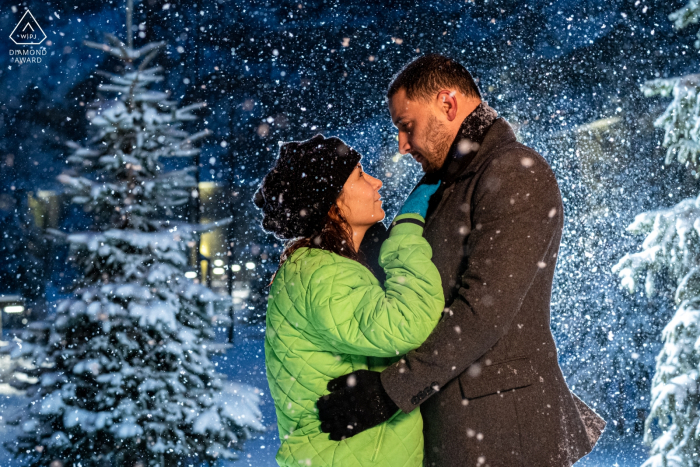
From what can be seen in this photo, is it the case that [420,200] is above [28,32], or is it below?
above

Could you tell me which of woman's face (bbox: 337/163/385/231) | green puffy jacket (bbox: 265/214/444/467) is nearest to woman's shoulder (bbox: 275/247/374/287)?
green puffy jacket (bbox: 265/214/444/467)

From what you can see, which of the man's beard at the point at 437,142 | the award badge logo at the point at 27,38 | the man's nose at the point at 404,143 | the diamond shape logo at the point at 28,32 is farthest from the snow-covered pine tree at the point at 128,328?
the diamond shape logo at the point at 28,32

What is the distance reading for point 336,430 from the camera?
4.79ft

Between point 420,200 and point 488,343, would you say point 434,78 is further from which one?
point 488,343

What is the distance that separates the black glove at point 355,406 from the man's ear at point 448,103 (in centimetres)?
80

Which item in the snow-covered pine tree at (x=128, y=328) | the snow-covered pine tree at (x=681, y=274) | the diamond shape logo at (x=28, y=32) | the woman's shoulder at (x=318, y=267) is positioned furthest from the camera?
the diamond shape logo at (x=28, y=32)

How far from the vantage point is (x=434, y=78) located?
5.51 feet

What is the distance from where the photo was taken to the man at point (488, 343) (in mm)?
1382

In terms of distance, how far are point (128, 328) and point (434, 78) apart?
3501 mm

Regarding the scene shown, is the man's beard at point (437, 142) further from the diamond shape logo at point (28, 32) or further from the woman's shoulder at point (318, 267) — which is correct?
the diamond shape logo at point (28, 32)

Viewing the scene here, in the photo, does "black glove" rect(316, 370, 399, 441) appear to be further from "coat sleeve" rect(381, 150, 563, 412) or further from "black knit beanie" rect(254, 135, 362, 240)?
"black knit beanie" rect(254, 135, 362, 240)

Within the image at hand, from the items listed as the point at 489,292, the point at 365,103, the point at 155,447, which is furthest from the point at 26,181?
the point at 489,292

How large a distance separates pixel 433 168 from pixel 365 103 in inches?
292

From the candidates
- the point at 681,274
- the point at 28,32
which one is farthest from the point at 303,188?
the point at 28,32
